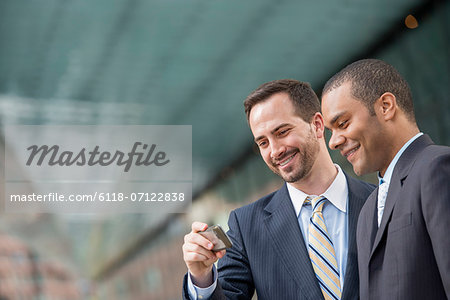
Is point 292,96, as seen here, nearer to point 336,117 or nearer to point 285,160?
point 285,160

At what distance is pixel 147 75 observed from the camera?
820 cm

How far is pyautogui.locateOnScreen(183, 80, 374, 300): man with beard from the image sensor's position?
6.29 ft

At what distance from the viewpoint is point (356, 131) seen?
5.42 feet

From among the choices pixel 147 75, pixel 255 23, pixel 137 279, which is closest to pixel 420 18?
pixel 255 23

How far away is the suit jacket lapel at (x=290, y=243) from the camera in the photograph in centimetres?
193

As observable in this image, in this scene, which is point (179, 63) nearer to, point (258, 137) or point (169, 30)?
point (169, 30)

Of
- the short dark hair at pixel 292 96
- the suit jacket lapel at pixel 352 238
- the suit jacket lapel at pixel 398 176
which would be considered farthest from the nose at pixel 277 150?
the suit jacket lapel at pixel 398 176

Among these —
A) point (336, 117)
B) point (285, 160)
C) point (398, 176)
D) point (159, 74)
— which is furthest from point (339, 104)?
point (159, 74)

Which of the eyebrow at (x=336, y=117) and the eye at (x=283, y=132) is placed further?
the eye at (x=283, y=132)

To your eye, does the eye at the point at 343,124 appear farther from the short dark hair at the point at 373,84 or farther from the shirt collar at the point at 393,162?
the shirt collar at the point at 393,162

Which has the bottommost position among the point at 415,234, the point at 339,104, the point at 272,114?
the point at 415,234

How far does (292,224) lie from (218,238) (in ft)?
1.48

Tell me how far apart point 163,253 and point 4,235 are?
280 cm

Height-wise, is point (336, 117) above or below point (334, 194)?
above
